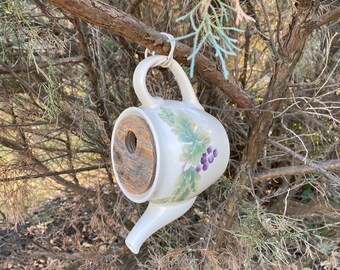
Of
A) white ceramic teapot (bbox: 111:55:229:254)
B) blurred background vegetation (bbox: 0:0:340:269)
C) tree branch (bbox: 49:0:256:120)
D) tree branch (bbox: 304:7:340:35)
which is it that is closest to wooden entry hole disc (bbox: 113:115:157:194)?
white ceramic teapot (bbox: 111:55:229:254)

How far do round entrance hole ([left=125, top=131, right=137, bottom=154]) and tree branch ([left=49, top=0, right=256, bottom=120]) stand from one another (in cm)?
13

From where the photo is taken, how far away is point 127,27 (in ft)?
1.89

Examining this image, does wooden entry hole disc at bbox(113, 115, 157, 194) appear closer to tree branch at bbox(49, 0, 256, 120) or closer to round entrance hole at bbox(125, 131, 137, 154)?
round entrance hole at bbox(125, 131, 137, 154)

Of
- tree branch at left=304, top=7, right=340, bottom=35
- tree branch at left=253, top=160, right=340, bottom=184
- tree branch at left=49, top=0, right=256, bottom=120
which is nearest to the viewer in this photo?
tree branch at left=49, top=0, right=256, bottom=120

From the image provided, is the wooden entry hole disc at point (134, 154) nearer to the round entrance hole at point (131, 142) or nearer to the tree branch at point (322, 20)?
the round entrance hole at point (131, 142)

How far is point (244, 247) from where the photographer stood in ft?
2.99

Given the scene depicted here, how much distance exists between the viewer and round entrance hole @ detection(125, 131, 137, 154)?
61 cm

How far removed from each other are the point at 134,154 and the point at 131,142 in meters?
0.03

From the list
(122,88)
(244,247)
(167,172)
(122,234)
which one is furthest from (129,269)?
(167,172)

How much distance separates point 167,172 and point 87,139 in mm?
514

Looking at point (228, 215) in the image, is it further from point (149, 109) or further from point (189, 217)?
point (149, 109)

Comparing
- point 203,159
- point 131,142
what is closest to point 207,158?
point 203,159

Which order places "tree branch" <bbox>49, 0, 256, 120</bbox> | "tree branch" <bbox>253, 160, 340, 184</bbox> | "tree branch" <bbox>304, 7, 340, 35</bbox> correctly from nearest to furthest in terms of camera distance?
"tree branch" <bbox>49, 0, 256, 120</bbox>
"tree branch" <bbox>304, 7, 340, 35</bbox>
"tree branch" <bbox>253, 160, 340, 184</bbox>

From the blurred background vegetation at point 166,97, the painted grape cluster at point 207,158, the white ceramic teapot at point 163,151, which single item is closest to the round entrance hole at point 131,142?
the white ceramic teapot at point 163,151
